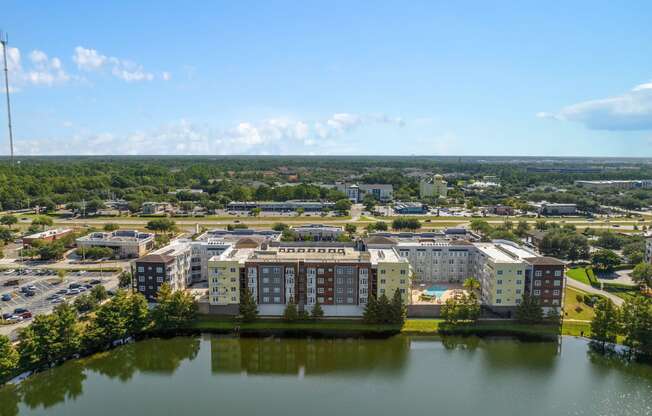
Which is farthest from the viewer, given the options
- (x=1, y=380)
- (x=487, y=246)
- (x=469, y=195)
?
(x=469, y=195)

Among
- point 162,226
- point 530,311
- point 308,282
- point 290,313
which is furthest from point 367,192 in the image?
point 290,313

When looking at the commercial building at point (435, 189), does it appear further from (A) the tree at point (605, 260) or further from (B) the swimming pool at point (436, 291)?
(B) the swimming pool at point (436, 291)

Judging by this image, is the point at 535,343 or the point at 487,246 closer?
the point at 535,343

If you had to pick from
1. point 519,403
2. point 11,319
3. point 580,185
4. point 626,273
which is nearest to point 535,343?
point 519,403

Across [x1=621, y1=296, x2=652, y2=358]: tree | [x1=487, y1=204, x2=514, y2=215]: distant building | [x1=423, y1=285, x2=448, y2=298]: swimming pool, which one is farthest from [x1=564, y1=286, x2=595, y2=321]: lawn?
[x1=487, y1=204, x2=514, y2=215]: distant building

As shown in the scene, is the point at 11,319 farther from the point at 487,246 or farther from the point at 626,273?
the point at 626,273

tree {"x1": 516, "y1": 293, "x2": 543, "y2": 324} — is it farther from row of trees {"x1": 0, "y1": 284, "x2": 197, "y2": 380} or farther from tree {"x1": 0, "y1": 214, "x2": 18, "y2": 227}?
tree {"x1": 0, "y1": 214, "x2": 18, "y2": 227}

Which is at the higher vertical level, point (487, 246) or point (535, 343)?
point (487, 246)
